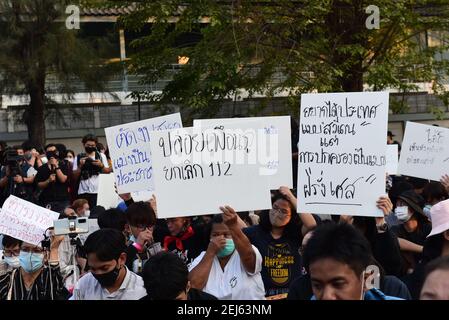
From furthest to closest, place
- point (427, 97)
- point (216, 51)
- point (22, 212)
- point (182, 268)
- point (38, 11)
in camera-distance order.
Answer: point (427, 97)
point (38, 11)
point (216, 51)
point (22, 212)
point (182, 268)

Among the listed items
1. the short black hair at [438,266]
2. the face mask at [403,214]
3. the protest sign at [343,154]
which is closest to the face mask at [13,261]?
the protest sign at [343,154]

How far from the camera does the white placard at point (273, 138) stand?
581cm

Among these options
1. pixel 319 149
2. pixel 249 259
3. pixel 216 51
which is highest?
pixel 216 51

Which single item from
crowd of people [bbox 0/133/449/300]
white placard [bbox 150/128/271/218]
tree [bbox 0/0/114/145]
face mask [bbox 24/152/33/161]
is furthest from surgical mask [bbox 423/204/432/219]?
tree [bbox 0/0/114/145]

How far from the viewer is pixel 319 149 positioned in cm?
601

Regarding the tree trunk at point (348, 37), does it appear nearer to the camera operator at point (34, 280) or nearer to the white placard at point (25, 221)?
the white placard at point (25, 221)

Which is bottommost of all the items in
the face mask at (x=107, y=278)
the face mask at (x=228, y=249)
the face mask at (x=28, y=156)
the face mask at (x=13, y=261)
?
the face mask at (x=13, y=261)

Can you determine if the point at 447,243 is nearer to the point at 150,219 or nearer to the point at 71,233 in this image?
the point at 150,219

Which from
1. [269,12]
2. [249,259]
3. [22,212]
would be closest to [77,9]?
[269,12]

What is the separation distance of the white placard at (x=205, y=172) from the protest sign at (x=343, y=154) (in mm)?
422

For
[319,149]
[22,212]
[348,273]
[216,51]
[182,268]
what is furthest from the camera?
[216,51]

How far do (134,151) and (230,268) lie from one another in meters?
2.12

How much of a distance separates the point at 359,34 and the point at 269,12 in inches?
61.7

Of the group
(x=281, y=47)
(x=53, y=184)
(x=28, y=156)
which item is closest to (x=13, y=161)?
(x=28, y=156)
